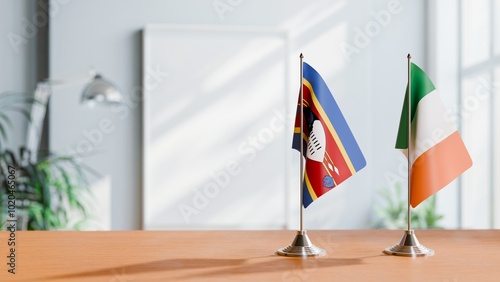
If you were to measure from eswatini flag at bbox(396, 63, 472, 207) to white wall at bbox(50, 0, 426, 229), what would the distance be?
344 centimetres

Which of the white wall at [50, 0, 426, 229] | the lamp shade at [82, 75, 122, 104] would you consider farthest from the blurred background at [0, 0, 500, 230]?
the lamp shade at [82, 75, 122, 104]

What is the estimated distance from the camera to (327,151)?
4.41 feet

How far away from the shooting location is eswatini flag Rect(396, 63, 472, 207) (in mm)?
1346

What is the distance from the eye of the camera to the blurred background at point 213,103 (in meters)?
4.64

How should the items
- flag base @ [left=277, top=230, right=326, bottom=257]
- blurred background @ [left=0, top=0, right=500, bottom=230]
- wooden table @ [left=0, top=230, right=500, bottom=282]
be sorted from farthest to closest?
blurred background @ [left=0, top=0, right=500, bottom=230] → flag base @ [left=277, top=230, right=326, bottom=257] → wooden table @ [left=0, top=230, right=500, bottom=282]

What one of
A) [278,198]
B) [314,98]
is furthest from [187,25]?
[314,98]

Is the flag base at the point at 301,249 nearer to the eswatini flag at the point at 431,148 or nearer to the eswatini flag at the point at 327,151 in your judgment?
the eswatini flag at the point at 327,151

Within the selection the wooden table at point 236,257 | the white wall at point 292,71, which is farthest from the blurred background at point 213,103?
the wooden table at point 236,257

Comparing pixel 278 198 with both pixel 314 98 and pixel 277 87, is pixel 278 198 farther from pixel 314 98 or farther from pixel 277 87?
pixel 314 98

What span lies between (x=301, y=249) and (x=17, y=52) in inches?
146

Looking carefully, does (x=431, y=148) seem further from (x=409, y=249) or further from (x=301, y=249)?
(x=301, y=249)

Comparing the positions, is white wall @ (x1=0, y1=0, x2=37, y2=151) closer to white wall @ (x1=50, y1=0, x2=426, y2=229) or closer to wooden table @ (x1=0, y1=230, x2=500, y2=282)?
white wall @ (x1=50, y1=0, x2=426, y2=229)

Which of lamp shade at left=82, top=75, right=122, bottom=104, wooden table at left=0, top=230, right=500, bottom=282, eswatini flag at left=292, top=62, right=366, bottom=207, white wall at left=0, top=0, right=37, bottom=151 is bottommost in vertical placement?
wooden table at left=0, top=230, right=500, bottom=282

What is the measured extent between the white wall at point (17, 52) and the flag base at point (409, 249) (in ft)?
12.1
